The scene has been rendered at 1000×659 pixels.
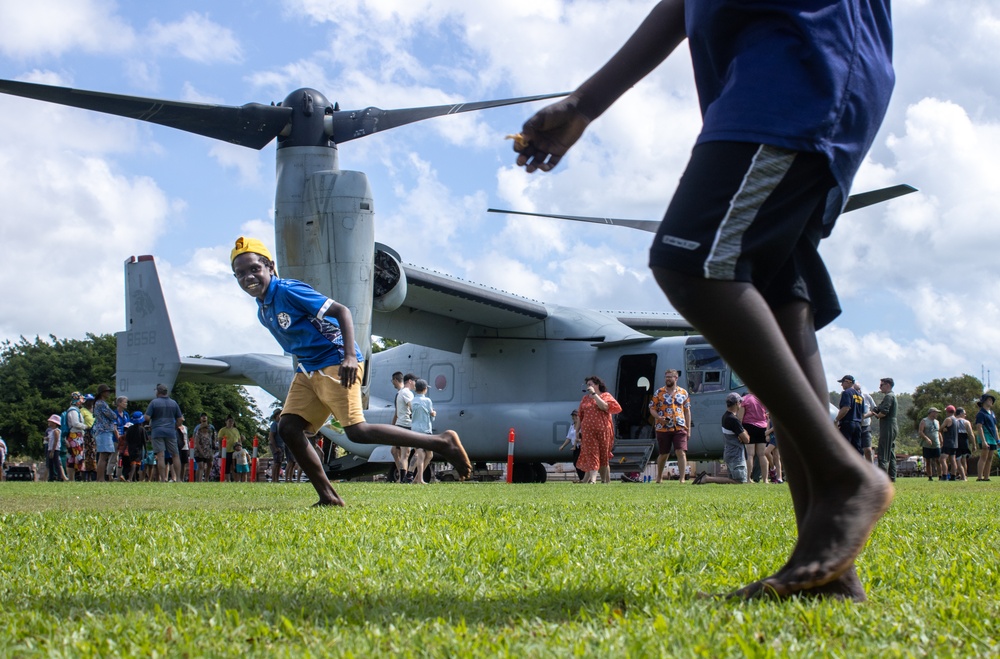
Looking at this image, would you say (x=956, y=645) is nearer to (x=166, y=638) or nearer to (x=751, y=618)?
(x=751, y=618)

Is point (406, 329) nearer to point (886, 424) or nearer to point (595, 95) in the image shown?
point (886, 424)

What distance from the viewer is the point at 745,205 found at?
1921 mm

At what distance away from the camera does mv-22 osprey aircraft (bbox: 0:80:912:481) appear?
1400 cm

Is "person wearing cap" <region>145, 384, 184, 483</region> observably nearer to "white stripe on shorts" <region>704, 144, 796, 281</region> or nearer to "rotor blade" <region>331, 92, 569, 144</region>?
"rotor blade" <region>331, 92, 569, 144</region>

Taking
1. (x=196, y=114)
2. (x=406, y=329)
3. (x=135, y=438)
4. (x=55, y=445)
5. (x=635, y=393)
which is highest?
(x=196, y=114)

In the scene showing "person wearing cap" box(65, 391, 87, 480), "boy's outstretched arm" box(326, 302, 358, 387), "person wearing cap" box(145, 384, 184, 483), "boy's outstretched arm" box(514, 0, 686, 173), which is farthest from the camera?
"person wearing cap" box(65, 391, 87, 480)

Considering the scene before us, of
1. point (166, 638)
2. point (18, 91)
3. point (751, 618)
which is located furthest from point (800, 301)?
point (18, 91)

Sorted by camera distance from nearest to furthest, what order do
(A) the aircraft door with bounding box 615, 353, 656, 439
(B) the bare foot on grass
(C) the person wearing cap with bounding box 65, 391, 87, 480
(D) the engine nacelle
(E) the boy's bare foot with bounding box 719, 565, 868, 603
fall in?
(E) the boy's bare foot with bounding box 719, 565, 868, 603
(B) the bare foot on grass
(D) the engine nacelle
(C) the person wearing cap with bounding box 65, 391, 87, 480
(A) the aircraft door with bounding box 615, 353, 656, 439

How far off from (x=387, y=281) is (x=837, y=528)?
14.9m

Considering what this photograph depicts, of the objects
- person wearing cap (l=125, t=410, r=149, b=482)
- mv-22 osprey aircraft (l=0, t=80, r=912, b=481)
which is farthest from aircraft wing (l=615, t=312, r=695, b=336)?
person wearing cap (l=125, t=410, r=149, b=482)

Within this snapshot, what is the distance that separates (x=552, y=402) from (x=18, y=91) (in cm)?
1155

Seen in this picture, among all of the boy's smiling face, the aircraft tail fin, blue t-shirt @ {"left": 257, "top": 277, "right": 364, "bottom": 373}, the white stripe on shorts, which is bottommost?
the white stripe on shorts

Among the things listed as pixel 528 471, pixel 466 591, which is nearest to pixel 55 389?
pixel 528 471

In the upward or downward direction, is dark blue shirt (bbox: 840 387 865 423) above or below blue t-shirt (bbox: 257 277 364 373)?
below
